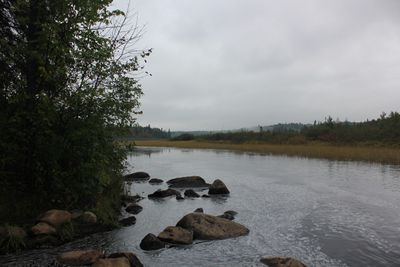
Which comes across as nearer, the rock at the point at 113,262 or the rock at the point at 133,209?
the rock at the point at 113,262

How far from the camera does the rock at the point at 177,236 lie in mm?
12664

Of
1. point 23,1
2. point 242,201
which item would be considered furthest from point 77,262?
point 242,201

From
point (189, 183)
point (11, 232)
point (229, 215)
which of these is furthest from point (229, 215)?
point (189, 183)

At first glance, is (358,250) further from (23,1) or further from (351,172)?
(351,172)

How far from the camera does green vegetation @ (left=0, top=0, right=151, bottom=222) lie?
12867 millimetres

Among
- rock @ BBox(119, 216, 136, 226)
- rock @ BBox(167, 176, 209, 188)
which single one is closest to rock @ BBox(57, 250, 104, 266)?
rock @ BBox(119, 216, 136, 226)

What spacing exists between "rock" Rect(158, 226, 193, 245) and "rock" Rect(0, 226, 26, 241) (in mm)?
4270

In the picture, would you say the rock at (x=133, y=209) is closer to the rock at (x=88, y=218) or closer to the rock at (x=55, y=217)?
the rock at (x=88, y=218)

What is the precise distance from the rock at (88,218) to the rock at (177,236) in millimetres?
2545

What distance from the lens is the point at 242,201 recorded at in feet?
68.8

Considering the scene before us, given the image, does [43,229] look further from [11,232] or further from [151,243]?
[151,243]

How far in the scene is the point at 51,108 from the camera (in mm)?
12922

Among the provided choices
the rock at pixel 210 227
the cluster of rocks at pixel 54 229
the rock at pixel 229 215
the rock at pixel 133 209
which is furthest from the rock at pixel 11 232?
the rock at pixel 229 215

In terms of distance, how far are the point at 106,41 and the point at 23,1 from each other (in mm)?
3026
